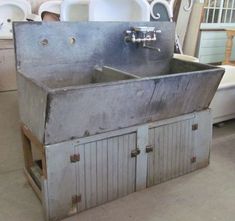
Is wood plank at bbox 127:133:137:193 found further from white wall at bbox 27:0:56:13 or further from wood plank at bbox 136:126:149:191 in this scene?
white wall at bbox 27:0:56:13

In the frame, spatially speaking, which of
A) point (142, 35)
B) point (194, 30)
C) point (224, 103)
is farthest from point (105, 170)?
point (194, 30)

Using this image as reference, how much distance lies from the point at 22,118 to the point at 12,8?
10.3 ft

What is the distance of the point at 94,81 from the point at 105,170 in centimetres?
70

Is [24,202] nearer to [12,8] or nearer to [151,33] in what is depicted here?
[151,33]

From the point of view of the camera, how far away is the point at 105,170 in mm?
1992

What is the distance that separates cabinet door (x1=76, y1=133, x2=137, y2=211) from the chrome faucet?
2.60 ft

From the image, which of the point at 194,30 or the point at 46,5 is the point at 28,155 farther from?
the point at 194,30

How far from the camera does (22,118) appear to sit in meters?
2.10

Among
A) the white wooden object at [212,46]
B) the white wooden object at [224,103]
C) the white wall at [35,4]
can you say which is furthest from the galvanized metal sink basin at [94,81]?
the white wooden object at [212,46]

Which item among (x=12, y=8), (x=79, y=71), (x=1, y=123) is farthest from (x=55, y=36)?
(x=12, y=8)

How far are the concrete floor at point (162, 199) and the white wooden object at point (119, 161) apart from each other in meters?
0.07

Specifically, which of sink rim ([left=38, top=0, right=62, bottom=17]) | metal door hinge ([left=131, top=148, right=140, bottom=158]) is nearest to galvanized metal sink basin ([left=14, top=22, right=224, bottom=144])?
metal door hinge ([left=131, top=148, right=140, bottom=158])

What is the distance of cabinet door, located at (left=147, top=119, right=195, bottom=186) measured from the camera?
218cm

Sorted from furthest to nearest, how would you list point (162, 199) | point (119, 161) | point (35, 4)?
point (35, 4)
point (162, 199)
point (119, 161)
